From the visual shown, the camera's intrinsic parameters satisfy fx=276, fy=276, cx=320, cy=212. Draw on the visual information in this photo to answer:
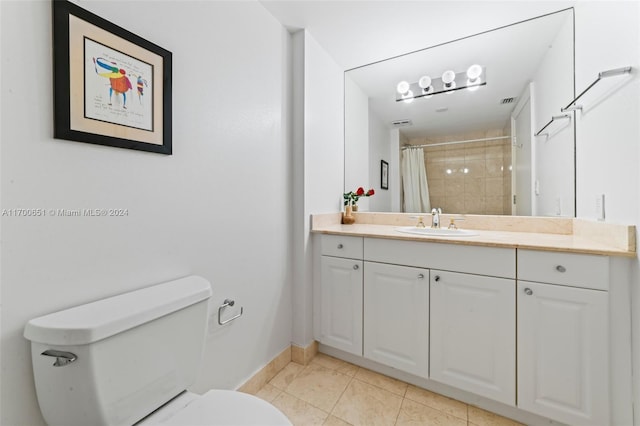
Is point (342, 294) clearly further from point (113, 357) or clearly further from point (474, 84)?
point (474, 84)

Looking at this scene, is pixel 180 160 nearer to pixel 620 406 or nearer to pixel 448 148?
pixel 448 148

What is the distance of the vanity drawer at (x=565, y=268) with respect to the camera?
111 cm

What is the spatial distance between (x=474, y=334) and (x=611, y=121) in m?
1.12

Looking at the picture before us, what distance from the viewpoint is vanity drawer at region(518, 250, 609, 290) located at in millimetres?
1106

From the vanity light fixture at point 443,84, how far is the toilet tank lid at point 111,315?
202cm

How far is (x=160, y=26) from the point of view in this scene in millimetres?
1089

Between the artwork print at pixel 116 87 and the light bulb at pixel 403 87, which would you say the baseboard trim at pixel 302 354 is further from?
the light bulb at pixel 403 87

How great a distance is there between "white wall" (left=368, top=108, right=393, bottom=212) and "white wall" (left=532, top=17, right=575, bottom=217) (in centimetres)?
97

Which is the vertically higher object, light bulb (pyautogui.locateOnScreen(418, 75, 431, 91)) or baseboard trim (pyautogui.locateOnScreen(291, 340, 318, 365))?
light bulb (pyautogui.locateOnScreen(418, 75, 431, 91))

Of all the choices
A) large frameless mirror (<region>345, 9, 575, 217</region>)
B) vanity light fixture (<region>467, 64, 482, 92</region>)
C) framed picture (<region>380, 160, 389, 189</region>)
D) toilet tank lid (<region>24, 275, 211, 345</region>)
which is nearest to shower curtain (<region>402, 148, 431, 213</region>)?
large frameless mirror (<region>345, 9, 575, 217</region>)

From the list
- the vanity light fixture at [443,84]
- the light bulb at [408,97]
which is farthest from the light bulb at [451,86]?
the light bulb at [408,97]

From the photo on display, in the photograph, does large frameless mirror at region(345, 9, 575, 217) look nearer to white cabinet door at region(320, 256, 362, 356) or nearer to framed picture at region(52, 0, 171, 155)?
white cabinet door at region(320, 256, 362, 356)

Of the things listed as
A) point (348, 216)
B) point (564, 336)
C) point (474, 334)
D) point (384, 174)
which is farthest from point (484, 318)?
point (384, 174)

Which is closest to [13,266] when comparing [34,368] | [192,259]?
[34,368]
